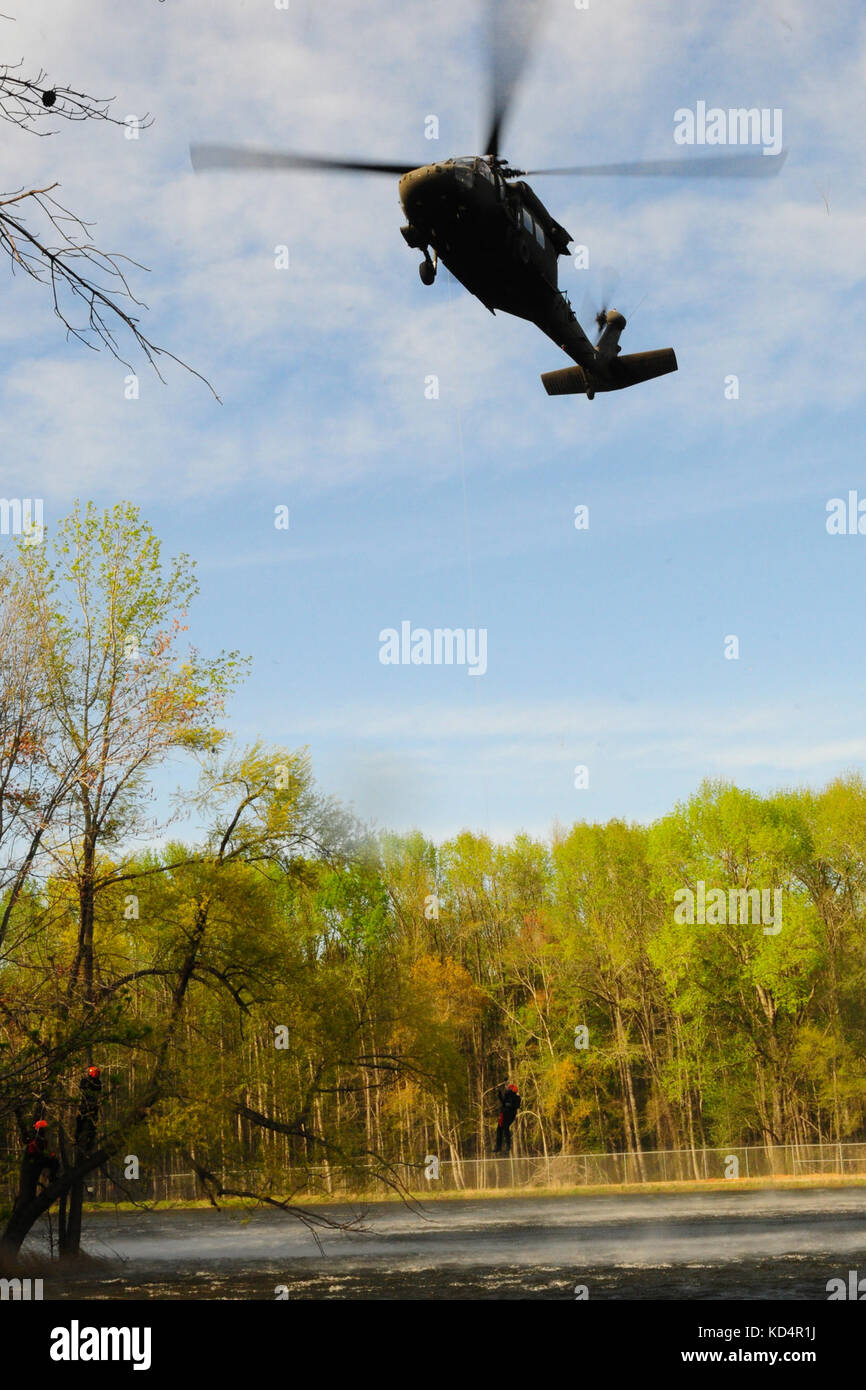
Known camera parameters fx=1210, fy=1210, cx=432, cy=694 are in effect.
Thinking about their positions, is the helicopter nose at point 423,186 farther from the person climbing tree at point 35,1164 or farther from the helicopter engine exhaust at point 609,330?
the person climbing tree at point 35,1164

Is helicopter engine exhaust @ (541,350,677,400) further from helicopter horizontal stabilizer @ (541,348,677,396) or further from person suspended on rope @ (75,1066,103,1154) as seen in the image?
person suspended on rope @ (75,1066,103,1154)

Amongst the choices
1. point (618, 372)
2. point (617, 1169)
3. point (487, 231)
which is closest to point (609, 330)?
point (618, 372)

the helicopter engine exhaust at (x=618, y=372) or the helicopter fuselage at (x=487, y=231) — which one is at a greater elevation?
the helicopter engine exhaust at (x=618, y=372)

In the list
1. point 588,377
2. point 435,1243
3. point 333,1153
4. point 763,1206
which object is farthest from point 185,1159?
point 763,1206

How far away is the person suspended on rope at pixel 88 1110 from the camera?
22269 mm

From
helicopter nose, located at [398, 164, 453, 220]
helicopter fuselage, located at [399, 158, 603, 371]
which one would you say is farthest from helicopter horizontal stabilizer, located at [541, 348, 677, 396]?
helicopter nose, located at [398, 164, 453, 220]

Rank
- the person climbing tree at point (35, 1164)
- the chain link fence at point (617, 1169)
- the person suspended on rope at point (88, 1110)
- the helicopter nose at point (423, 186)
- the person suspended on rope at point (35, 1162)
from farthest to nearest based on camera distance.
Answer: the chain link fence at point (617, 1169) < the person climbing tree at point (35, 1164) < the person suspended on rope at point (35, 1162) < the person suspended on rope at point (88, 1110) < the helicopter nose at point (423, 186)

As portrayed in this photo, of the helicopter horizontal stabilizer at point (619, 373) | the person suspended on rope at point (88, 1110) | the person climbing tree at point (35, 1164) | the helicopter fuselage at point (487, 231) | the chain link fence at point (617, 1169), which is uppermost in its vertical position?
the helicopter horizontal stabilizer at point (619, 373)

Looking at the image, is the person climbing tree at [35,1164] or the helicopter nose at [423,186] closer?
the helicopter nose at [423,186]

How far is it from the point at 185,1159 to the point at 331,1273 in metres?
7.01

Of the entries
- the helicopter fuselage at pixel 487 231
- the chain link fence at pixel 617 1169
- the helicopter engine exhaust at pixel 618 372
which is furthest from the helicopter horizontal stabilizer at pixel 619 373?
the chain link fence at pixel 617 1169

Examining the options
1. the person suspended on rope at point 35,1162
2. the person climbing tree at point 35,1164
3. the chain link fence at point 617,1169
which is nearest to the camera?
the person suspended on rope at point 35,1162

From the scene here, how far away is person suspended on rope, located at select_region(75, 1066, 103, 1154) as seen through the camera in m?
22.3
